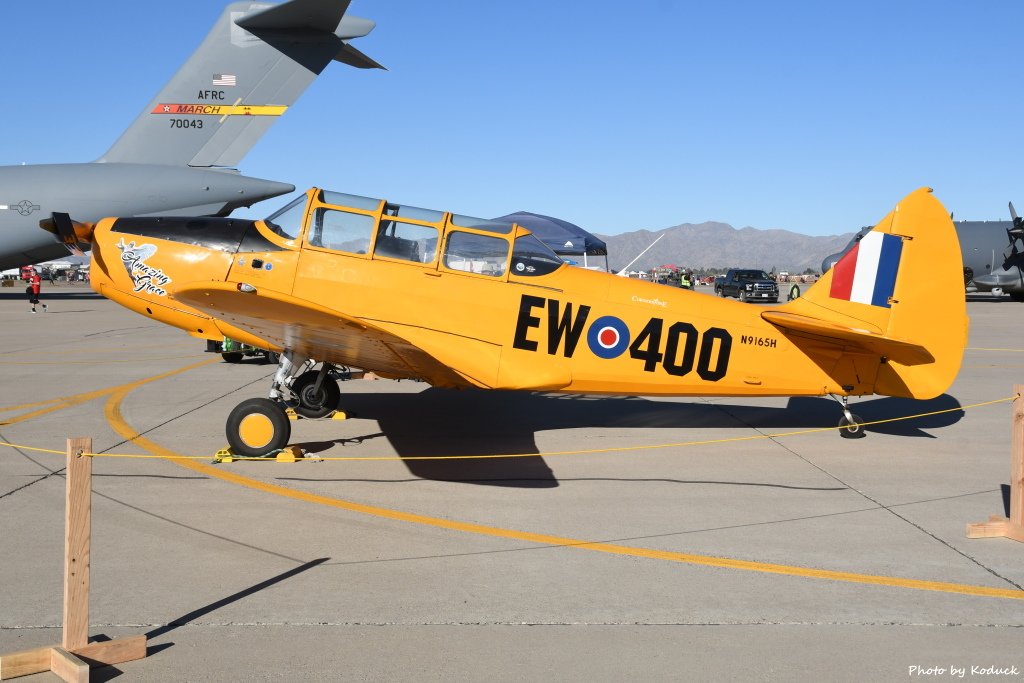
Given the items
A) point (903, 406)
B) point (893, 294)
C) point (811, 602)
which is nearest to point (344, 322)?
point (811, 602)

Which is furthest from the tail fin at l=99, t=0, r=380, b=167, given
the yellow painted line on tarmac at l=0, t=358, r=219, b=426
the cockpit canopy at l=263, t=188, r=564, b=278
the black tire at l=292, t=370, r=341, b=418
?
the cockpit canopy at l=263, t=188, r=564, b=278

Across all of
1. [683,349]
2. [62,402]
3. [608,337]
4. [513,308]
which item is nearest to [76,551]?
[513,308]

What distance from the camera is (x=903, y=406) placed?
1195cm

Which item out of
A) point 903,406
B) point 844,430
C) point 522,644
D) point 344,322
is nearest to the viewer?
point 522,644

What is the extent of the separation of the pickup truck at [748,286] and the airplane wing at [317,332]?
35705mm

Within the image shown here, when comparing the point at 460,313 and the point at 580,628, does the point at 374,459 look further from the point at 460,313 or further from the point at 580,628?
the point at 580,628

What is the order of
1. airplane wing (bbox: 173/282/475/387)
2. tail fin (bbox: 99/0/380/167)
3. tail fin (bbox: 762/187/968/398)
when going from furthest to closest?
tail fin (bbox: 99/0/380/167) < tail fin (bbox: 762/187/968/398) < airplane wing (bbox: 173/282/475/387)

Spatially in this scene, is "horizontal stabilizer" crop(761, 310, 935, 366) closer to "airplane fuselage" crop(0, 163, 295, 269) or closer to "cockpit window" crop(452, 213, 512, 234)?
"cockpit window" crop(452, 213, 512, 234)

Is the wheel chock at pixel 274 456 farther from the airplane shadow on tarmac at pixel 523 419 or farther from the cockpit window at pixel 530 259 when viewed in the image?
the cockpit window at pixel 530 259

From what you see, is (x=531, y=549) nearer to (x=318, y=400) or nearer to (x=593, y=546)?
(x=593, y=546)

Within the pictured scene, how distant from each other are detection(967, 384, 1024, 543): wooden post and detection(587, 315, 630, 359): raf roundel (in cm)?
361

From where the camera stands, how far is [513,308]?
8.30 meters

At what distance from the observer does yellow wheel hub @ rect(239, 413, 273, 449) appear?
8086mm

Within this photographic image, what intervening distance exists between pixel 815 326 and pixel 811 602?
14.3 feet
